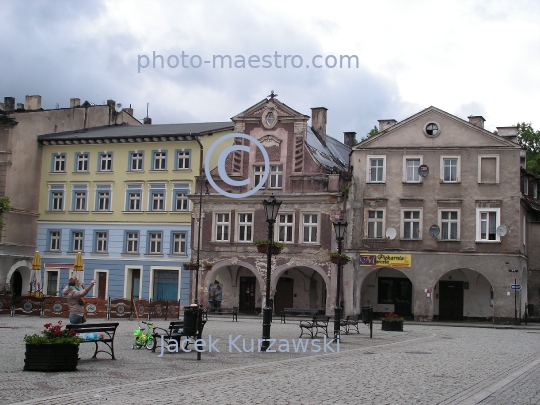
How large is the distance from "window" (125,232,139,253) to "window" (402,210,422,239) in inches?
719

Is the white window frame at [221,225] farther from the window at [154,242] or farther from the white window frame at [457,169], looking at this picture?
the white window frame at [457,169]

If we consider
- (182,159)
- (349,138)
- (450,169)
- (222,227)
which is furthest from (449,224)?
(349,138)

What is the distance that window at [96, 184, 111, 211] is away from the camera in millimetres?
53375

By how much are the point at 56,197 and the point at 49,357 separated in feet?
137

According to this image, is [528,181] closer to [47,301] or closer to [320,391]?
[47,301]

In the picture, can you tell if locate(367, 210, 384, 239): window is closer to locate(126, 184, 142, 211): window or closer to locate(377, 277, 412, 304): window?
locate(377, 277, 412, 304): window

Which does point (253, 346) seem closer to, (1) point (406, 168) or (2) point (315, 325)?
(2) point (315, 325)

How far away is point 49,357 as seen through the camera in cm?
1445

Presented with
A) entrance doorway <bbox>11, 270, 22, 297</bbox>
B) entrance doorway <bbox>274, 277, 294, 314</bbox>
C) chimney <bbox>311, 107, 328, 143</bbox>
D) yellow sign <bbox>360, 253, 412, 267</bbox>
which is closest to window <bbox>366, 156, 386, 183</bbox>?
yellow sign <bbox>360, 253, 412, 267</bbox>

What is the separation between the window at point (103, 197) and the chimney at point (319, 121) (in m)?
14.9

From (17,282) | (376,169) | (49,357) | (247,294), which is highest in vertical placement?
(376,169)

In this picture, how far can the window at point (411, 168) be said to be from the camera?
45500mm

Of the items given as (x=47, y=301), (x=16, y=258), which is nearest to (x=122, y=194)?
(x=16, y=258)

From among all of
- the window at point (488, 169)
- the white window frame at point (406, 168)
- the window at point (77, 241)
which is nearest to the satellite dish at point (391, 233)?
the white window frame at point (406, 168)
